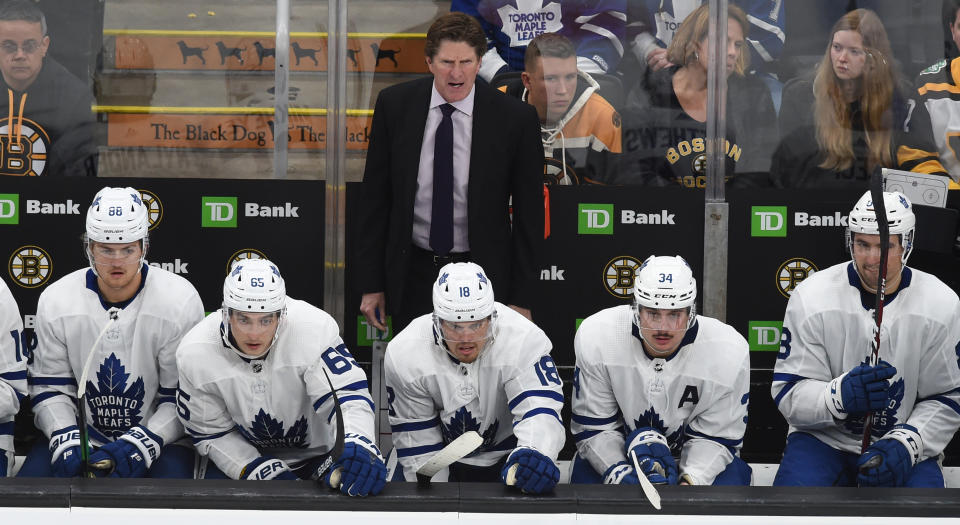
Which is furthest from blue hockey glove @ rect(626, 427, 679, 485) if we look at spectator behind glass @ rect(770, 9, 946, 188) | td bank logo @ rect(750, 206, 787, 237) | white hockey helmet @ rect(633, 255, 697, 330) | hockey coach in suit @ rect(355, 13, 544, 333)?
spectator behind glass @ rect(770, 9, 946, 188)

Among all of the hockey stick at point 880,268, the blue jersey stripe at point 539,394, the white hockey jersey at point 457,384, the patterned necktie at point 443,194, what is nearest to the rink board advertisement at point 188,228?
the patterned necktie at point 443,194

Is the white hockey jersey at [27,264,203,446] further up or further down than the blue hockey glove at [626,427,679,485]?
further up

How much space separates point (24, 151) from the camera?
198 inches

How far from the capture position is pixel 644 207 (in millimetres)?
5039

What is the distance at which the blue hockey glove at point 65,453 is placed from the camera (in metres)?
3.83

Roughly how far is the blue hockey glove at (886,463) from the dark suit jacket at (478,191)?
1263mm

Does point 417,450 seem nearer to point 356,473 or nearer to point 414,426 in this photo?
point 414,426

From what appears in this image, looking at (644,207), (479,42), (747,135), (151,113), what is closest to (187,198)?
(151,113)

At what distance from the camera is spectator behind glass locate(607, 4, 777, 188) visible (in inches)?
199

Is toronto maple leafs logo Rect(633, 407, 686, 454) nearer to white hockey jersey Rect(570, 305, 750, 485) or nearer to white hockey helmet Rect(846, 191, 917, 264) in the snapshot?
white hockey jersey Rect(570, 305, 750, 485)

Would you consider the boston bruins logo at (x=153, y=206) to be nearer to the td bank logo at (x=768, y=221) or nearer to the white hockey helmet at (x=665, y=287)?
the white hockey helmet at (x=665, y=287)

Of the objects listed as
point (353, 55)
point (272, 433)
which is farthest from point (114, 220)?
point (353, 55)

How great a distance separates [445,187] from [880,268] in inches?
59.7

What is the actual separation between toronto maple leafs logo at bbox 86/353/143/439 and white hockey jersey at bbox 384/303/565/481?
2.83 ft
